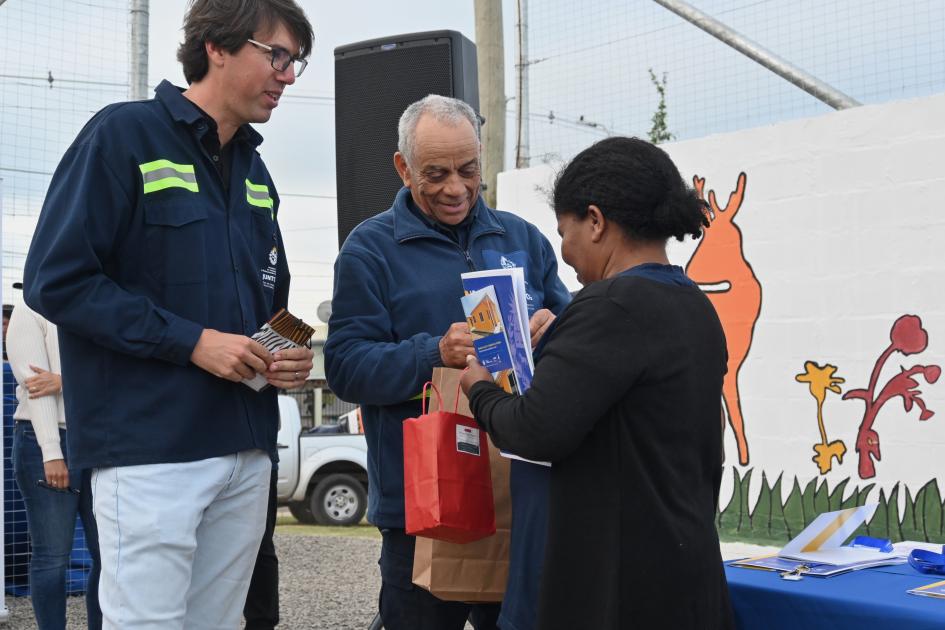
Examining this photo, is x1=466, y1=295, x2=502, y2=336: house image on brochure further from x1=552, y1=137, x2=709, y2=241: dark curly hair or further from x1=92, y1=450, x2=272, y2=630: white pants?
x1=92, y1=450, x2=272, y2=630: white pants

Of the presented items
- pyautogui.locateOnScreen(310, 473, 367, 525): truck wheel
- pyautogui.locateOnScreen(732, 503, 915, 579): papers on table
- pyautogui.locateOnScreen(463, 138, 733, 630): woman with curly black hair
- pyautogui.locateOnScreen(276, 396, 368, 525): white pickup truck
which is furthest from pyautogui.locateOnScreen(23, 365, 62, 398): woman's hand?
pyautogui.locateOnScreen(310, 473, 367, 525): truck wheel

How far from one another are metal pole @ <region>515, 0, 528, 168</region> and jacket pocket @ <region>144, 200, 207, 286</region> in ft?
16.9


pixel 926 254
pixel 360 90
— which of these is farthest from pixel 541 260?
pixel 926 254

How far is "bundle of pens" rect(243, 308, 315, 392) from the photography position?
7.55 feet

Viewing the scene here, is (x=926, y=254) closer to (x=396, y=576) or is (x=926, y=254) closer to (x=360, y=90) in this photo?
(x=360, y=90)

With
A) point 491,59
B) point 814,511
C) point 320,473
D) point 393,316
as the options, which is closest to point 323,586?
point 814,511

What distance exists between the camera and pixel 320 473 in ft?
41.9

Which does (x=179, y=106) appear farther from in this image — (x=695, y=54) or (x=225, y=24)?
(x=695, y=54)

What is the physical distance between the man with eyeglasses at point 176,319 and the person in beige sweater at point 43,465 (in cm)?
235

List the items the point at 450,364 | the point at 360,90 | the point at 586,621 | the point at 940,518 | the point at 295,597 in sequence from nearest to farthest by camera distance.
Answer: the point at 586,621 < the point at 450,364 < the point at 360,90 < the point at 940,518 < the point at 295,597

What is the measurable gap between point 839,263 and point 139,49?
13.7ft

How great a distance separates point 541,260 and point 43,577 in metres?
2.89

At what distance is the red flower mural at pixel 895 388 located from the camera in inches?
215

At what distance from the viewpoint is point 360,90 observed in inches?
197
